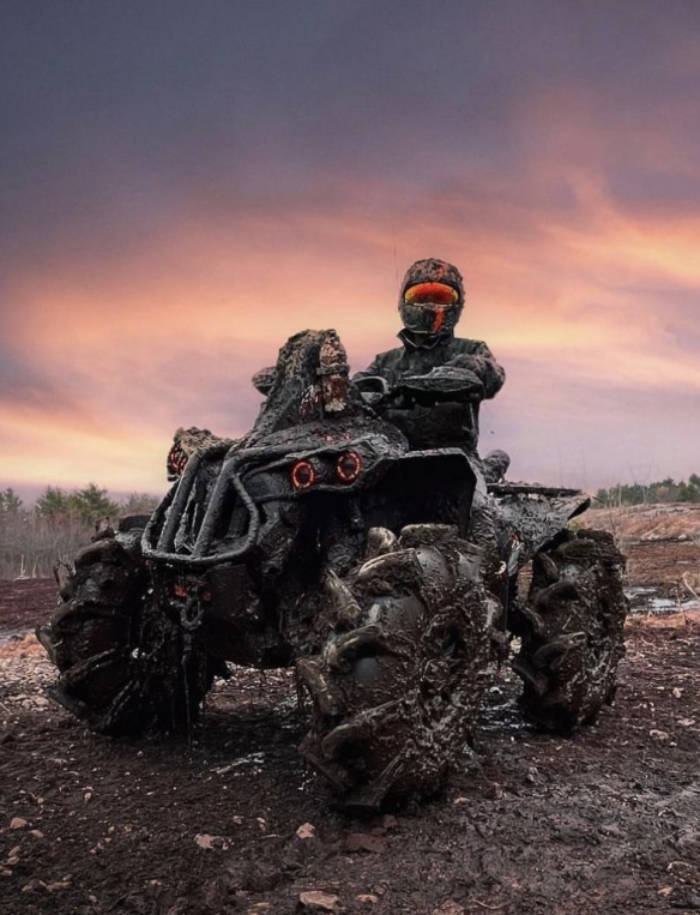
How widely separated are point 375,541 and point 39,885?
73.4 inches

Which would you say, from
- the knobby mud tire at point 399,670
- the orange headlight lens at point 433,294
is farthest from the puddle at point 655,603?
the knobby mud tire at point 399,670

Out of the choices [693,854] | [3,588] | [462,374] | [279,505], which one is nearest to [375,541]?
[279,505]

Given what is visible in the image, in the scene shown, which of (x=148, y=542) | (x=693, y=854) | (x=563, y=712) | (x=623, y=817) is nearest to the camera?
(x=693, y=854)

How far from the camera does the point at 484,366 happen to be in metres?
5.50

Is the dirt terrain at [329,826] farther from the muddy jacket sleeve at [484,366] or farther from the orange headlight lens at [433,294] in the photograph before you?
the orange headlight lens at [433,294]

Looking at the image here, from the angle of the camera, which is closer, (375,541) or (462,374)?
(375,541)

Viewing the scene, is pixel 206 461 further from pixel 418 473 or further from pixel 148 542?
pixel 418 473

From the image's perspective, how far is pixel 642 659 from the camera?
7.92 meters

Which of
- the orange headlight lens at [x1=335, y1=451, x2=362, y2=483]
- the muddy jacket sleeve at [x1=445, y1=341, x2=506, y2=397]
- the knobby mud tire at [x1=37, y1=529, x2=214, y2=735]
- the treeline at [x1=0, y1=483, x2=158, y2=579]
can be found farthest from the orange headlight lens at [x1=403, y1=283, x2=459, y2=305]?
the treeline at [x1=0, y1=483, x2=158, y2=579]

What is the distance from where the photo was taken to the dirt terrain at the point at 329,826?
320 centimetres

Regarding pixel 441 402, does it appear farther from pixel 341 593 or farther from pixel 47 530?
pixel 47 530

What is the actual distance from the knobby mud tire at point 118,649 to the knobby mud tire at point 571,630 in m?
1.97

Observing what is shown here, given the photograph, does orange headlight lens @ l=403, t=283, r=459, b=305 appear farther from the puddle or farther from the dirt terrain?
the puddle

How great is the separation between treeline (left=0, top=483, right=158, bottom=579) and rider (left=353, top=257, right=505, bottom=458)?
1783 centimetres
